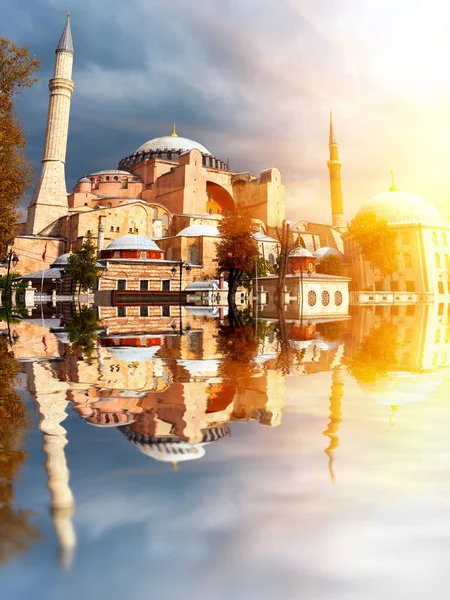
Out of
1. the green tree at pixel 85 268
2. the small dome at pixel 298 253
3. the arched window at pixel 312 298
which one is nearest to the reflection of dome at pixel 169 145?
the green tree at pixel 85 268

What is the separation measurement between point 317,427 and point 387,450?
0.41 m

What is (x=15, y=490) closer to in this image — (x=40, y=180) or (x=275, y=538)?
(x=275, y=538)

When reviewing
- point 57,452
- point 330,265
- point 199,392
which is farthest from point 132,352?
point 330,265

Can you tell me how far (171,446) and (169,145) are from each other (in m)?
59.0

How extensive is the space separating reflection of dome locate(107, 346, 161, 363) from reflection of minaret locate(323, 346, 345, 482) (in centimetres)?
214

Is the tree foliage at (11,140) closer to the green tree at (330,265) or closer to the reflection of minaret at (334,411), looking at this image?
the reflection of minaret at (334,411)

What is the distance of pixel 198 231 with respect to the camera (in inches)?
1586

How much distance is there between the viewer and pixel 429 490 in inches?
59.9

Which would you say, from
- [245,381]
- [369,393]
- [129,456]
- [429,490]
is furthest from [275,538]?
[245,381]

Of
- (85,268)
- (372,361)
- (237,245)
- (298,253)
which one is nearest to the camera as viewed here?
(372,361)

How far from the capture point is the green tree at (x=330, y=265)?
46.7 m

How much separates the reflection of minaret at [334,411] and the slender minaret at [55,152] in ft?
142

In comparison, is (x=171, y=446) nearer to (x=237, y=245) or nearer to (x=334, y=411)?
(x=334, y=411)

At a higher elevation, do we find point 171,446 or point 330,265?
point 330,265
